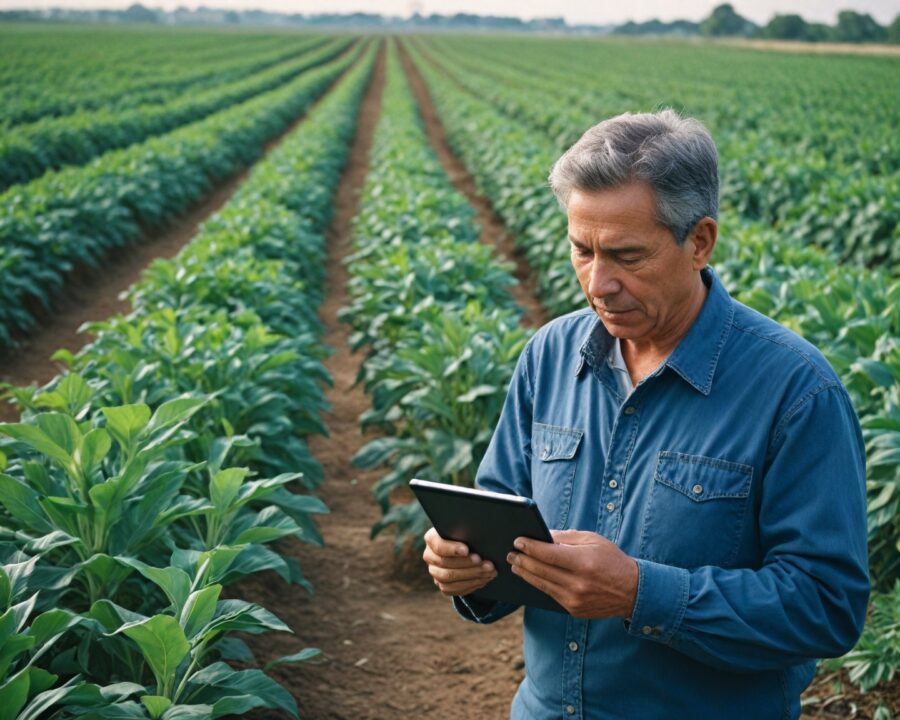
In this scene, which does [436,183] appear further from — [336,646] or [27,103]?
[27,103]

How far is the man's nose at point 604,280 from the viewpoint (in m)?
1.94

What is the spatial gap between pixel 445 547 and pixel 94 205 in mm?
11222

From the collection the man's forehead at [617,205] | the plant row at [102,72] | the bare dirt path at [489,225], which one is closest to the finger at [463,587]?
the man's forehead at [617,205]

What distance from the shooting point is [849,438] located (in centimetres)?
177

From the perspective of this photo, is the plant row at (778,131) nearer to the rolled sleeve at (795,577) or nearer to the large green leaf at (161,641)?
the rolled sleeve at (795,577)

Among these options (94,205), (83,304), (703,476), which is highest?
(703,476)

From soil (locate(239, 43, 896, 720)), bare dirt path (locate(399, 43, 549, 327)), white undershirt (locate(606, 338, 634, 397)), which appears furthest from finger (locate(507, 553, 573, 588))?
bare dirt path (locate(399, 43, 549, 327))

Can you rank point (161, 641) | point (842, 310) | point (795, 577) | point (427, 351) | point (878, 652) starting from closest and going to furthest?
point (795, 577) → point (161, 641) → point (878, 652) → point (427, 351) → point (842, 310)

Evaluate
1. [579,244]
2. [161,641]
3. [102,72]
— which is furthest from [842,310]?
[102,72]

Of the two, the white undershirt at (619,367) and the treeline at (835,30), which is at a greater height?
the treeline at (835,30)

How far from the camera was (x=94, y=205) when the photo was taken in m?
12.0

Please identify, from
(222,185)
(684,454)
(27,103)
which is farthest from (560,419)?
(27,103)

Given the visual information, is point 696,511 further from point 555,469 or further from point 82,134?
point 82,134

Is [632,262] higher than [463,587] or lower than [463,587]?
higher
